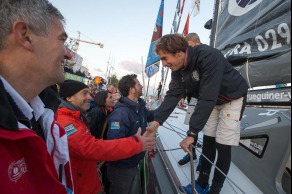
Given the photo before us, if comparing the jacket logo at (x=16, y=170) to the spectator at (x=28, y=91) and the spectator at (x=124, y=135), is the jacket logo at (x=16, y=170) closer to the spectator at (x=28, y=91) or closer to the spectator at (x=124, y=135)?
the spectator at (x=28, y=91)

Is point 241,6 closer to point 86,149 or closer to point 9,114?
point 86,149

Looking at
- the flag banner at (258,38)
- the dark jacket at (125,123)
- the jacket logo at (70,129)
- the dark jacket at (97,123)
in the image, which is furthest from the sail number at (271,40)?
the dark jacket at (97,123)

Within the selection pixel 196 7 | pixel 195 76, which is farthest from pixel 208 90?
pixel 196 7

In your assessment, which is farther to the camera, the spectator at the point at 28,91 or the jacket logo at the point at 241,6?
the jacket logo at the point at 241,6

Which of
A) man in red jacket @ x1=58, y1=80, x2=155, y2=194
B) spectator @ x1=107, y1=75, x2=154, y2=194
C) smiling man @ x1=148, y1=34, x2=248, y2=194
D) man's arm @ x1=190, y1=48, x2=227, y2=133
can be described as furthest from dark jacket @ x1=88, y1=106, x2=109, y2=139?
man's arm @ x1=190, y1=48, x2=227, y2=133

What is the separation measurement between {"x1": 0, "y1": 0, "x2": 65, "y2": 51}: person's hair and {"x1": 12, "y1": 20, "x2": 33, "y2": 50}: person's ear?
2cm

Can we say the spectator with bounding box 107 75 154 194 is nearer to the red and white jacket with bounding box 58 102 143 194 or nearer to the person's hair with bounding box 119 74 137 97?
the person's hair with bounding box 119 74 137 97

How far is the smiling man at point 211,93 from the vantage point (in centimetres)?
161

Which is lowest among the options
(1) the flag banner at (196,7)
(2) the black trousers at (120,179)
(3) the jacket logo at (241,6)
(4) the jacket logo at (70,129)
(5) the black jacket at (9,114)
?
(2) the black trousers at (120,179)

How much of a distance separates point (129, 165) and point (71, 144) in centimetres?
93

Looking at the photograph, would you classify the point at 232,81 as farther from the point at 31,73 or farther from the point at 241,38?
the point at 31,73

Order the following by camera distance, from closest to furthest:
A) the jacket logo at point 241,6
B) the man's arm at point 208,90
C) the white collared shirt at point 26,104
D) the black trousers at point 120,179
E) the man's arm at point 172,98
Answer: the white collared shirt at point 26,104 < the man's arm at point 208,90 < the jacket logo at point 241,6 < the man's arm at point 172,98 < the black trousers at point 120,179

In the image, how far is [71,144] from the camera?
1.71 meters

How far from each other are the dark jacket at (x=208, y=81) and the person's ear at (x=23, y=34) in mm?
1170
